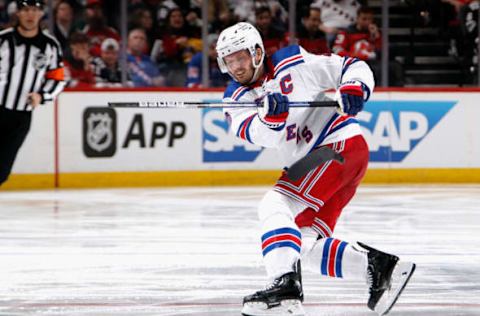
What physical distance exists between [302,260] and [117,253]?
186cm

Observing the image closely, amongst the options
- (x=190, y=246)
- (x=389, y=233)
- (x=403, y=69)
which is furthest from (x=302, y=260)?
(x=403, y=69)

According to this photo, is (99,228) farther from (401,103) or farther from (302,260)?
(401,103)

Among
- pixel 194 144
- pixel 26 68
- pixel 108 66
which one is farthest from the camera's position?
pixel 194 144

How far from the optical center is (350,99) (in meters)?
3.57

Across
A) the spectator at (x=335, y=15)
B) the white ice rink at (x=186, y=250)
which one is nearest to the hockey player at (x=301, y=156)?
the white ice rink at (x=186, y=250)

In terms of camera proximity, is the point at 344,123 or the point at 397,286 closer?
the point at 397,286

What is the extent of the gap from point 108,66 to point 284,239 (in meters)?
6.58

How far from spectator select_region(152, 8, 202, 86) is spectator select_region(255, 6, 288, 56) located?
0.59 metres

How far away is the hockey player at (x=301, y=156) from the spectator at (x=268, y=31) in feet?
20.6

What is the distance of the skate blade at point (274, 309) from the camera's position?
3.54 metres

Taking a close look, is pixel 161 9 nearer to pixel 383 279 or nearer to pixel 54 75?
pixel 54 75

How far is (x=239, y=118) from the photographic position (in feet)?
12.5

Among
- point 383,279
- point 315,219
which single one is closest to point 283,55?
point 315,219

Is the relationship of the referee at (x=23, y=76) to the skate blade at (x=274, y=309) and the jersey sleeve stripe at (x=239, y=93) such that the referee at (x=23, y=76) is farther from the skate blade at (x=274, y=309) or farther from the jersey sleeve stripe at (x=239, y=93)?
the skate blade at (x=274, y=309)
